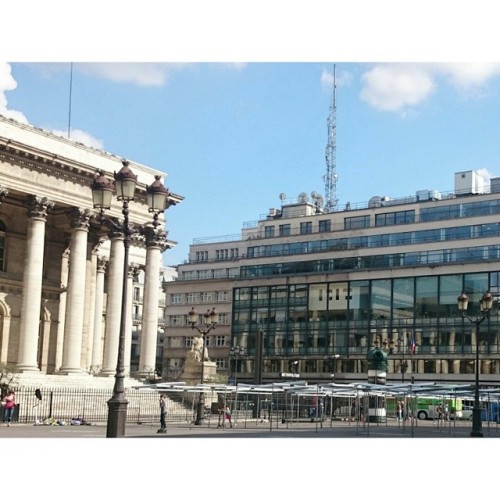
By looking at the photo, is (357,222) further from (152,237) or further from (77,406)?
(77,406)

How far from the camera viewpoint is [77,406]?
134ft

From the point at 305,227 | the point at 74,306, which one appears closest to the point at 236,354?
the point at 305,227

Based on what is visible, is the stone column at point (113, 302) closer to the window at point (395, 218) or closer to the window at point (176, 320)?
the window at point (395, 218)

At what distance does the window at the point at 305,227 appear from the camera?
92250 millimetres

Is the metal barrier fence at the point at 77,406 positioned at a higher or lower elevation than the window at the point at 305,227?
lower

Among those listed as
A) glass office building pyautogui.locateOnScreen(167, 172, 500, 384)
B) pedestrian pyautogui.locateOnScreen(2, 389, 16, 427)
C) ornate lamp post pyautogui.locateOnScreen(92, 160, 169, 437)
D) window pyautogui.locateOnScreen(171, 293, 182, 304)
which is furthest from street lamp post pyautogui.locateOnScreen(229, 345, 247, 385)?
ornate lamp post pyautogui.locateOnScreen(92, 160, 169, 437)

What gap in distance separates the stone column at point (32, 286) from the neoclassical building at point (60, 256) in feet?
0.16

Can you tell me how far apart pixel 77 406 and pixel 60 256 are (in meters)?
12.6

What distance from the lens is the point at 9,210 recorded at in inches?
1861

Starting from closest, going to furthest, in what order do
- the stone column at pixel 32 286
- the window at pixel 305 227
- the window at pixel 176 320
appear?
the stone column at pixel 32 286 < the window at pixel 305 227 < the window at pixel 176 320

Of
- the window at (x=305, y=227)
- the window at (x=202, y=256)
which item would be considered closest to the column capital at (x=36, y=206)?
the window at (x=305, y=227)
